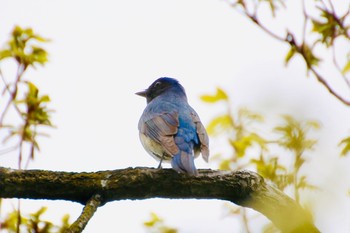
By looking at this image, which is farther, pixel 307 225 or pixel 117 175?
pixel 117 175

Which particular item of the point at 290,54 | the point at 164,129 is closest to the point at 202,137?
the point at 164,129

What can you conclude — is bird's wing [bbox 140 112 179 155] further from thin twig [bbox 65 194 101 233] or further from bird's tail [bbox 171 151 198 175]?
thin twig [bbox 65 194 101 233]

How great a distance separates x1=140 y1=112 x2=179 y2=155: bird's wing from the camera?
5.49 meters

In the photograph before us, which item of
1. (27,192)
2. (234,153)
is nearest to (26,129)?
(27,192)

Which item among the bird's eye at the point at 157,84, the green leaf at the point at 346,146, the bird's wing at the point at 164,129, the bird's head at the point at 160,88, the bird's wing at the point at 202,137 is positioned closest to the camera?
the green leaf at the point at 346,146

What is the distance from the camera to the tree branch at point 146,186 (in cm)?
347

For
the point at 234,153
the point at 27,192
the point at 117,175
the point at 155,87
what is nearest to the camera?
the point at 27,192

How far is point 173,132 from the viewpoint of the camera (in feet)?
18.7

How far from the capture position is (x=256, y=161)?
380cm

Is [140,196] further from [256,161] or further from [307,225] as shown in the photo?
[307,225]

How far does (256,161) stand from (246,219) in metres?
0.65

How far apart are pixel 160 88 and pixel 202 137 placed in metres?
2.25

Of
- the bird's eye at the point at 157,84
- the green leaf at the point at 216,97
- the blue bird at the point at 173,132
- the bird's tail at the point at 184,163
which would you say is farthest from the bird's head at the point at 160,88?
the green leaf at the point at 216,97

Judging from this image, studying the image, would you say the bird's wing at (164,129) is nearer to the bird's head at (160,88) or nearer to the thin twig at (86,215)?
the bird's head at (160,88)
